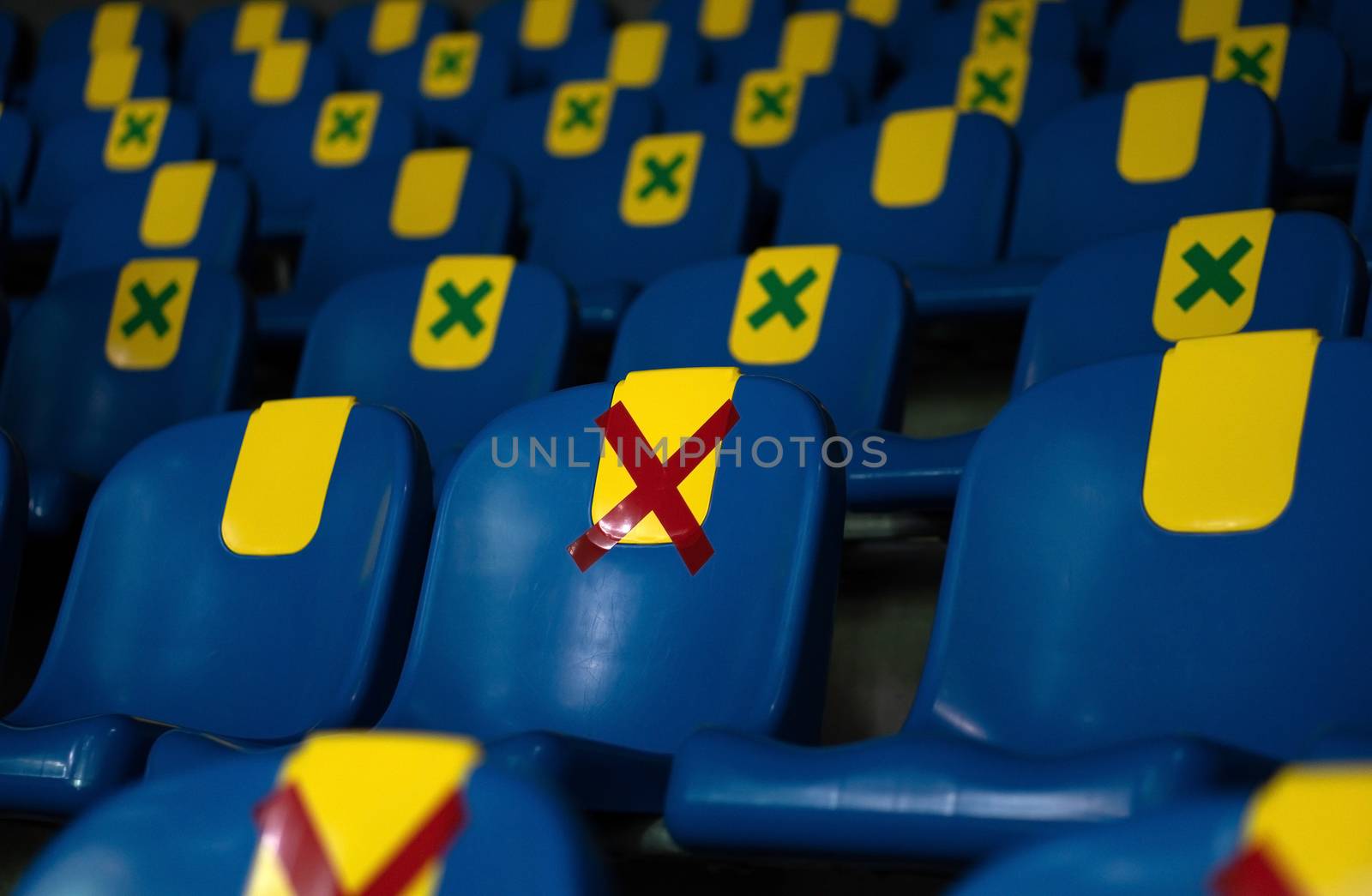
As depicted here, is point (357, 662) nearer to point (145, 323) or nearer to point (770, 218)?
point (145, 323)

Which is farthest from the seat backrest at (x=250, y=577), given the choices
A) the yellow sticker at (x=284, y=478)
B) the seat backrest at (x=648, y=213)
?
the seat backrest at (x=648, y=213)

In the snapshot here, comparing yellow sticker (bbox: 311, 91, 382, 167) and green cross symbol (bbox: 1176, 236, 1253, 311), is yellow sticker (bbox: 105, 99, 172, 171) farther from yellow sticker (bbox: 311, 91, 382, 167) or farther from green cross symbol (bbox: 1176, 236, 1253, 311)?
green cross symbol (bbox: 1176, 236, 1253, 311)

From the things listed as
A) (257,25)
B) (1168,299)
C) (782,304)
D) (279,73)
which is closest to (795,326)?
(782,304)

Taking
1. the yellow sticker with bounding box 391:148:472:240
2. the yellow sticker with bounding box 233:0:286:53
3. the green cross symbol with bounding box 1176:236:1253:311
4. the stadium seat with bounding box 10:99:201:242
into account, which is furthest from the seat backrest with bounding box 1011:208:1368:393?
the yellow sticker with bounding box 233:0:286:53

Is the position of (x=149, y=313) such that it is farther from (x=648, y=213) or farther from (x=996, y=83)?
(x=996, y=83)

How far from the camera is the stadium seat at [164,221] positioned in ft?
4.57

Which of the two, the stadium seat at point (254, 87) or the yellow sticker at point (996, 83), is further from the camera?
the stadium seat at point (254, 87)

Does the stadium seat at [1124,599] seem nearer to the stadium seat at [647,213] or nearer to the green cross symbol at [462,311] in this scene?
the green cross symbol at [462,311]

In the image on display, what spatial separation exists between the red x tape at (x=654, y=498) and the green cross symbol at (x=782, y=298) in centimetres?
27

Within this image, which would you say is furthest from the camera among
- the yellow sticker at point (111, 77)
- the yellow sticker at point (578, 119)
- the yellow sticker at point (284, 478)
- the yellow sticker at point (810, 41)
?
the yellow sticker at point (111, 77)

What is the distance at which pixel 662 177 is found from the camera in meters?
1.26

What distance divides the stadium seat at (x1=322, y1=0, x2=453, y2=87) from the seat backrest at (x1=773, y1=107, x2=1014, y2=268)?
1.16 m

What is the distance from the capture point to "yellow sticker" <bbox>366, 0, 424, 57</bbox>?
2209 millimetres

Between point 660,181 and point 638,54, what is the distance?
26.6 inches
